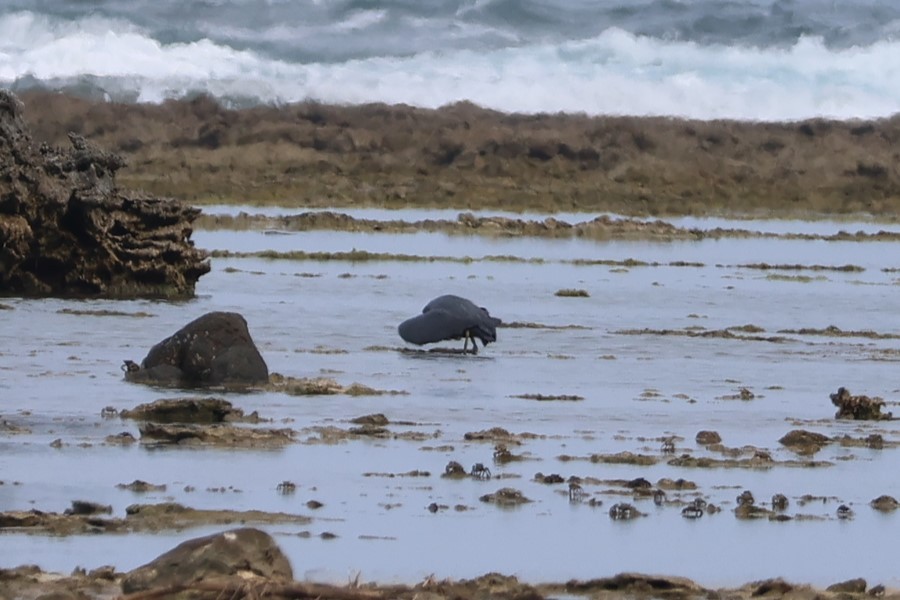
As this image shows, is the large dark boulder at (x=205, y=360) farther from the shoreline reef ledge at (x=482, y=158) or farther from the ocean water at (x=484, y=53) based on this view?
the ocean water at (x=484, y=53)

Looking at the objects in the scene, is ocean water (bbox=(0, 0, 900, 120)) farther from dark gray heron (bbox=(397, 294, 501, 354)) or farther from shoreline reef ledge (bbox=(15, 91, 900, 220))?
dark gray heron (bbox=(397, 294, 501, 354))

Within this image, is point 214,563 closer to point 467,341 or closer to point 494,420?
point 494,420

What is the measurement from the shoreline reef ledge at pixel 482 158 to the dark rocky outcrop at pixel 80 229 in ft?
60.7

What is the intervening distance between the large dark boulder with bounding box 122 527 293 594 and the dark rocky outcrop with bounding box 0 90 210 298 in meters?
15.3

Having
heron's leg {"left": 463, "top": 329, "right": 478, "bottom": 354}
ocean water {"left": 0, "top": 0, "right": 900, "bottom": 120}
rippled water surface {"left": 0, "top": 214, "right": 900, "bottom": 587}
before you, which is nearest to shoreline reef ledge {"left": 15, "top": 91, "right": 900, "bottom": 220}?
ocean water {"left": 0, "top": 0, "right": 900, "bottom": 120}

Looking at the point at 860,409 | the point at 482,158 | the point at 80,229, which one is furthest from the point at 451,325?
the point at 482,158

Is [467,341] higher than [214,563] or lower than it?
lower

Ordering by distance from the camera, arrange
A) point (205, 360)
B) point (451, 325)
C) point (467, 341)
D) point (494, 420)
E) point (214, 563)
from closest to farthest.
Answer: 1. point (214, 563)
2. point (494, 420)
3. point (205, 360)
4. point (451, 325)
5. point (467, 341)

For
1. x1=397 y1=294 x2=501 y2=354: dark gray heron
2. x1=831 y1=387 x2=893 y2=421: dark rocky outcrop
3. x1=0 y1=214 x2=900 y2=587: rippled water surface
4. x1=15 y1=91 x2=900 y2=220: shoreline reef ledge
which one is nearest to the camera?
x1=0 y1=214 x2=900 y2=587: rippled water surface

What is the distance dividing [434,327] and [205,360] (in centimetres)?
372

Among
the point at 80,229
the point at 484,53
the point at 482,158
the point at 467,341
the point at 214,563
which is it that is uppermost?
the point at 484,53

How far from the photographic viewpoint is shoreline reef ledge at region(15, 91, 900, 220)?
148ft

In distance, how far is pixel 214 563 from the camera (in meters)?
7.79

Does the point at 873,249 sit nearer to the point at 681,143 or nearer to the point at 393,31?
the point at 681,143
